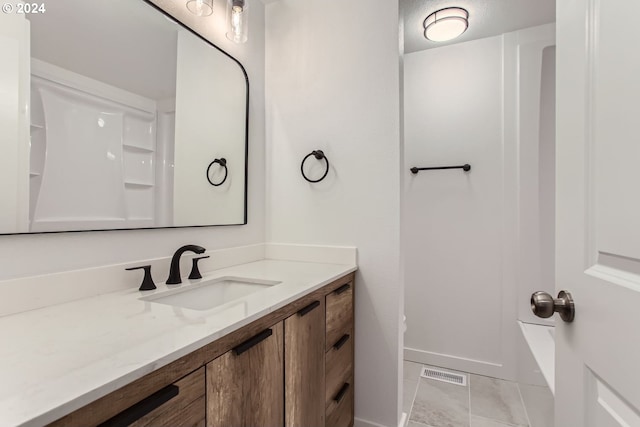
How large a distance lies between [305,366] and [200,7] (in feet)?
5.20

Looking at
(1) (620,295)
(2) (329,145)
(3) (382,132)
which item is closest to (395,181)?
(3) (382,132)

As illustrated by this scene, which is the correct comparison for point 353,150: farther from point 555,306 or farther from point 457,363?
point 457,363

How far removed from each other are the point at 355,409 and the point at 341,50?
191 cm

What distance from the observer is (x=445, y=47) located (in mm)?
2361

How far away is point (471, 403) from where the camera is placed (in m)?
1.88

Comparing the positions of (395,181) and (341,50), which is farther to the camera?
(341,50)

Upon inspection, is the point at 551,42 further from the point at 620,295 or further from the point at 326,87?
the point at 620,295

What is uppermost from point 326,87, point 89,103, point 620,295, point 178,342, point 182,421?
point 326,87

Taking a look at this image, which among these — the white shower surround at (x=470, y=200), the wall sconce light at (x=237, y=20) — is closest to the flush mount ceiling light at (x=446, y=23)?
the white shower surround at (x=470, y=200)

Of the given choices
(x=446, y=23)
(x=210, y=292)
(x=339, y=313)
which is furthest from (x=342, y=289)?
(x=446, y=23)

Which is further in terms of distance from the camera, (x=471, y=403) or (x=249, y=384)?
(x=471, y=403)

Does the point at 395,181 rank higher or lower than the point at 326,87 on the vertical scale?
lower

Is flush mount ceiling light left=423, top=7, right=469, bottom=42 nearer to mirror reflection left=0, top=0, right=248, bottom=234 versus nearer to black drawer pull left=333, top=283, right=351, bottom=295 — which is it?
mirror reflection left=0, top=0, right=248, bottom=234

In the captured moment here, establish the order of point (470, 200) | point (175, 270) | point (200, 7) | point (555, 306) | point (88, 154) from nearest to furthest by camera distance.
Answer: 1. point (555, 306)
2. point (88, 154)
3. point (175, 270)
4. point (200, 7)
5. point (470, 200)
